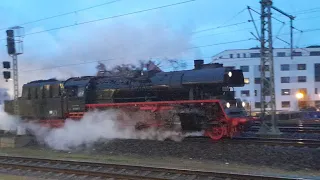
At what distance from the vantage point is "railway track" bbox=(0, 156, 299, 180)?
9125 millimetres

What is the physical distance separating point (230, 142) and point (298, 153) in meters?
2.99

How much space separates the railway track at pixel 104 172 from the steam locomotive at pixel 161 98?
5.07m

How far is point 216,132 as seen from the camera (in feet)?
49.3

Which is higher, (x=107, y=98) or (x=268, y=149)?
(x=107, y=98)

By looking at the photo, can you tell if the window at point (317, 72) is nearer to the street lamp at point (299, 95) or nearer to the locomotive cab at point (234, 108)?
the street lamp at point (299, 95)

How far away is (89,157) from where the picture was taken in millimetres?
14109

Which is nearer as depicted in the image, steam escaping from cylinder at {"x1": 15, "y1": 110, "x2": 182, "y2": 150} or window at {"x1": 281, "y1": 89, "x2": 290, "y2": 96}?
steam escaping from cylinder at {"x1": 15, "y1": 110, "x2": 182, "y2": 150}

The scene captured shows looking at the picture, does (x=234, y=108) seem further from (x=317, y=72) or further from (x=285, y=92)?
(x=317, y=72)

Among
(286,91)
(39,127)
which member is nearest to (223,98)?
(39,127)

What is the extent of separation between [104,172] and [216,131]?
6.27 meters

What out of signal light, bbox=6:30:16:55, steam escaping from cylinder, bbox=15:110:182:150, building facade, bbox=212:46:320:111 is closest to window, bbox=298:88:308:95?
building facade, bbox=212:46:320:111

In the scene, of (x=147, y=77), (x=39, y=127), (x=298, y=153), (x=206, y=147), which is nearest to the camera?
(x=298, y=153)

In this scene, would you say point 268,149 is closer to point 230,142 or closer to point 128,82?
point 230,142

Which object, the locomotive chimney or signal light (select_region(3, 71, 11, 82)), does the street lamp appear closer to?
the locomotive chimney
